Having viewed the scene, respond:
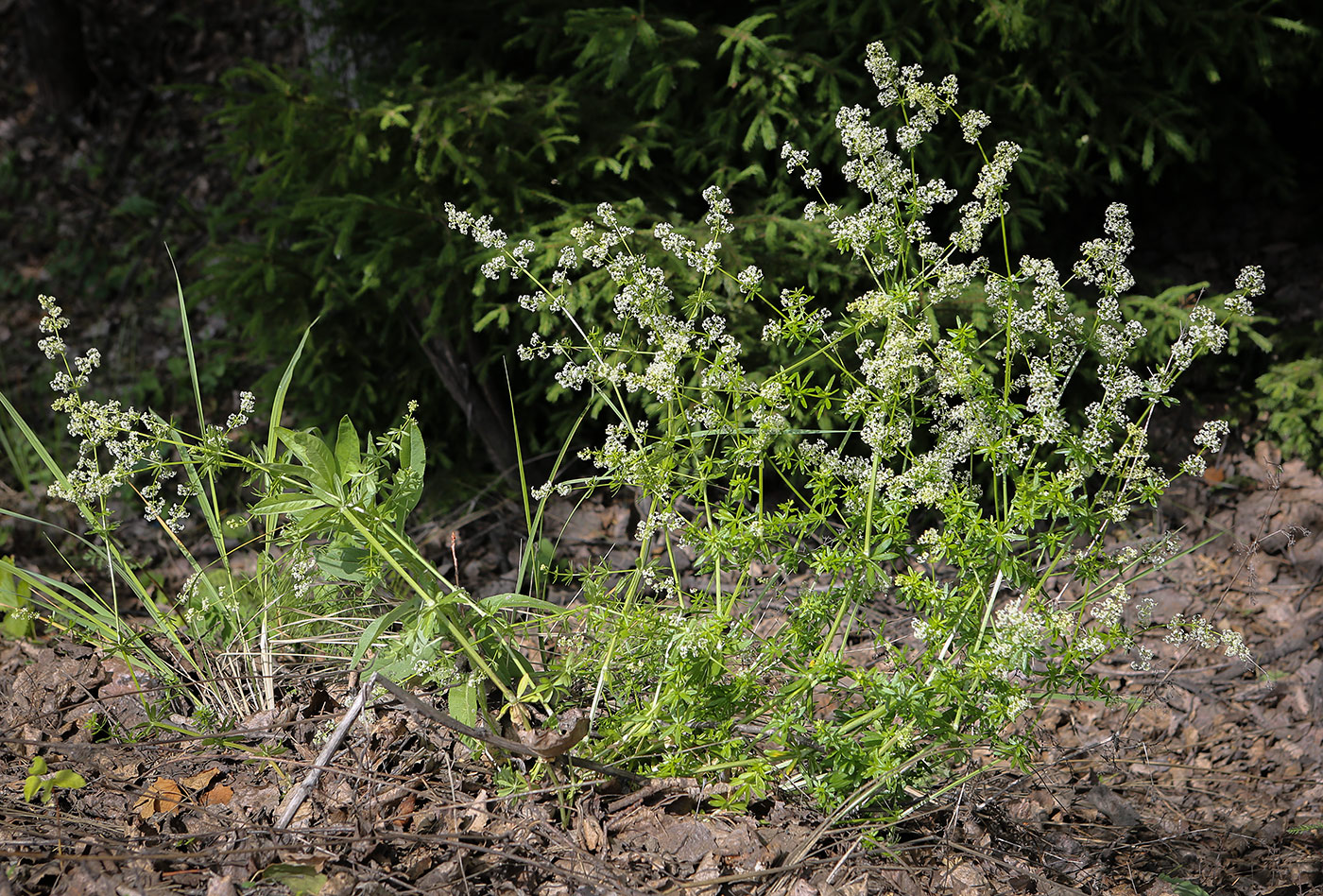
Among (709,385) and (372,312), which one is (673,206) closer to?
(372,312)

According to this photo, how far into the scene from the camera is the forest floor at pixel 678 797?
5.92ft

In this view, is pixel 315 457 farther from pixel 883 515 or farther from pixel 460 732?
pixel 883 515

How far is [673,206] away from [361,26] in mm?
1649

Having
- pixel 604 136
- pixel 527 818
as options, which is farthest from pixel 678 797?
pixel 604 136

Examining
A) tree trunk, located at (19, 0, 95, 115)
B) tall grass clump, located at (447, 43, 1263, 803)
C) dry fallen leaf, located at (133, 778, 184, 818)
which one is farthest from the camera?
tree trunk, located at (19, 0, 95, 115)

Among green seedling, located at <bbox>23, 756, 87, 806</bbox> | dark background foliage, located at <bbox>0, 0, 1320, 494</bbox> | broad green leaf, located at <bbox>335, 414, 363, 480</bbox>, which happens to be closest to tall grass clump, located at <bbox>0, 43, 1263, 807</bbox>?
broad green leaf, located at <bbox>335, 414, 363, 480</bbox>

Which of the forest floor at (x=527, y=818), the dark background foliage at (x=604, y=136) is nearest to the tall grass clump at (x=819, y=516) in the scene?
the forest floor at (x=527, y=818)

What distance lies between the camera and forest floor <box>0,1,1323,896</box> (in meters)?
1.81

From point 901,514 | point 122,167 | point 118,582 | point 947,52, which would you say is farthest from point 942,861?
point 122,167

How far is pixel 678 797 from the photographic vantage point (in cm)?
201

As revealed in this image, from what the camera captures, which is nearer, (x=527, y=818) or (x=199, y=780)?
(x=527, y=818)

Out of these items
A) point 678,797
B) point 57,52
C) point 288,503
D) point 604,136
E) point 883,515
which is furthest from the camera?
point 57,52

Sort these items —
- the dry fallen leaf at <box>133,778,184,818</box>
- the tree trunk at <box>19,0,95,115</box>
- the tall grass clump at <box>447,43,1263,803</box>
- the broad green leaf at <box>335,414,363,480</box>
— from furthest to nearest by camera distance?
the tree trunk at <box>19,0,95,115</box>, the dry fallen leaf at <box>133,778,184,818</box>, the broad green leaf at <box>335,414,363,480</box>, the tall grass clump at <box>447,43,1263,803</box>

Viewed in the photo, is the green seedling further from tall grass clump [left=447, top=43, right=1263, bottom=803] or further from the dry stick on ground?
tall grass clump [left=447, top=43, right=1263, bottom=803]
